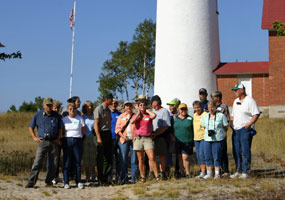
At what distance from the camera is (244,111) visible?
8805 mm

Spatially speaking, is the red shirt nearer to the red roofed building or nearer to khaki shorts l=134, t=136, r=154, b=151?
khaki shorts l=134, t=136, r=154, b=151

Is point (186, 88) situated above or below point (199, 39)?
below

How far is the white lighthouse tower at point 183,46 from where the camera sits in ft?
78.2

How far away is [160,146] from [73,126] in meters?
1.67

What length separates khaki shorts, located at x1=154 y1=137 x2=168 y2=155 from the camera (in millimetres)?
9375

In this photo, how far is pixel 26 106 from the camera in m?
42.2

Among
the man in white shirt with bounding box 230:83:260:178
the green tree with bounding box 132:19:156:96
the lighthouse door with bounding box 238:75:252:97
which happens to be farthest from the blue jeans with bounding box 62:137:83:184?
the green tree with bounding box 132:19:156:96

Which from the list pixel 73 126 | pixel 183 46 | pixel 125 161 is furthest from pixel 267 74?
pixel 73 126

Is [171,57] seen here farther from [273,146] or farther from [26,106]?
[26,106]

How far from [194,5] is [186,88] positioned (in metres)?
3.94

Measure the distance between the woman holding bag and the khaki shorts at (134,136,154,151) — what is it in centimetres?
24

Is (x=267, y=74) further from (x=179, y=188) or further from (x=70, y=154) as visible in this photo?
(x=179, y=188)

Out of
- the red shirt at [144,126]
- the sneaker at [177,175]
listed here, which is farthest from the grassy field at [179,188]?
the red shirt at [144,126]

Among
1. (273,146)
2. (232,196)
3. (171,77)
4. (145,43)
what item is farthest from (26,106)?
(232,196)
